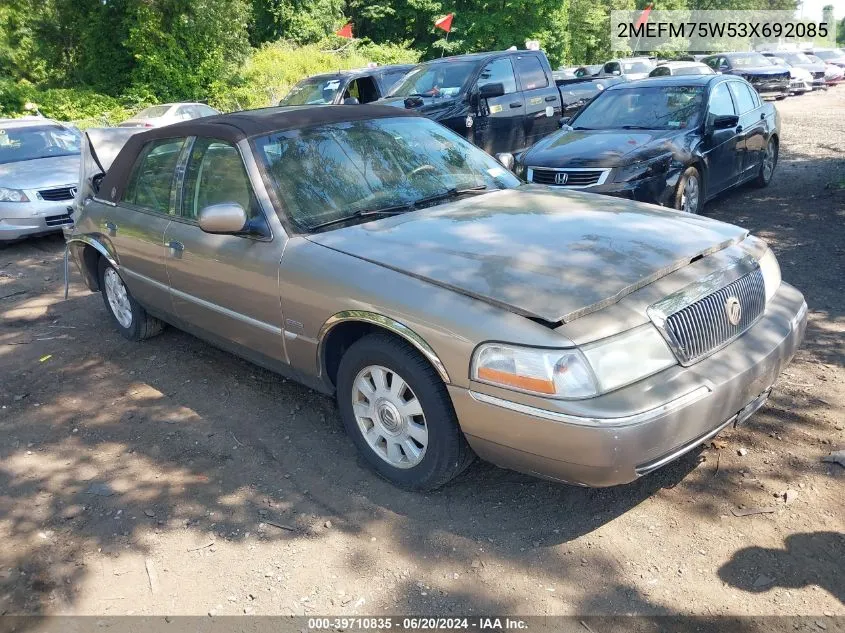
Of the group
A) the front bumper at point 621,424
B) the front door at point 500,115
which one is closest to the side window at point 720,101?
the front door at point 500,115

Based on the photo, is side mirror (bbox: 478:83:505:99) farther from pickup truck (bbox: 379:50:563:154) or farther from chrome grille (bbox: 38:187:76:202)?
chrome grille (bbox: 38:187:76:202)

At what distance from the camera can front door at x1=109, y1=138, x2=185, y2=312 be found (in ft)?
15.9

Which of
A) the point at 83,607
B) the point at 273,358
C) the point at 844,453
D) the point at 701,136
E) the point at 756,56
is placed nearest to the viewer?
the point at 83,607

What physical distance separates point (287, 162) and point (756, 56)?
92.4 ft

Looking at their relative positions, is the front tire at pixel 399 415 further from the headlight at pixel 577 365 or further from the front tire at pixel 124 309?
the front tire at pixel 124 309

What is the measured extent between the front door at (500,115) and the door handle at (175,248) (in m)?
6.31

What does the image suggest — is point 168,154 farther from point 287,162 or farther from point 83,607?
point 83,607

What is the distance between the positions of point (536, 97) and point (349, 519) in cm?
901

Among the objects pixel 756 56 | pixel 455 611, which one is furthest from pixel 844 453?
pixel 756 56

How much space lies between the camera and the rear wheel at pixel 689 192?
745 cm

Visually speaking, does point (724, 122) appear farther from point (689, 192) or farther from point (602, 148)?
point (602, 148)

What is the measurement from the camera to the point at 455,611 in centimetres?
284

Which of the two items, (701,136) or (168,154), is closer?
(168,154)

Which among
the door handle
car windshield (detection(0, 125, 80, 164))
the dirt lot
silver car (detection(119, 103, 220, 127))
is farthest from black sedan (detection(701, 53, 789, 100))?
the door handle
